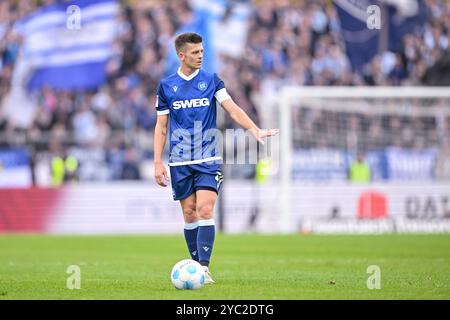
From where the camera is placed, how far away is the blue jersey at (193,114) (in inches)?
398

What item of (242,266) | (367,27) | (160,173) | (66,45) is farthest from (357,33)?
(160,173)

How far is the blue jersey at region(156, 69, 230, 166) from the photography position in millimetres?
10109

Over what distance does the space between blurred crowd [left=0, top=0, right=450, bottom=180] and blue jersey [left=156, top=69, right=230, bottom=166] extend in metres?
15.1

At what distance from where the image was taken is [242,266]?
42.4 ft

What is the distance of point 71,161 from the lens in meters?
25.5

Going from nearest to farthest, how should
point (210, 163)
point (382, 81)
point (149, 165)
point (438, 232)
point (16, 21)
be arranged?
point (210, 163) < point (438, 232) < point (149, 165) < point (16, 21) < point (382, 81)

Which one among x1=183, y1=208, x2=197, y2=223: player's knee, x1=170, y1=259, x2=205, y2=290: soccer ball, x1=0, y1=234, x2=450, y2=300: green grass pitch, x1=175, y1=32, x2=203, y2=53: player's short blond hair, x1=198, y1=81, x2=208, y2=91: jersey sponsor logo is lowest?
x1=0, y1=234, x2=450, y2=300: green grass pitch

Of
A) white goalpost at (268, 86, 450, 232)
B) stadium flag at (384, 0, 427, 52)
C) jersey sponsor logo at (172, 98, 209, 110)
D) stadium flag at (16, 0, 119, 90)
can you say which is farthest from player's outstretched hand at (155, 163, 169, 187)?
stadium flag at (384, 0, 427, 52)

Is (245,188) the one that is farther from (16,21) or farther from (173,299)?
(173,299)

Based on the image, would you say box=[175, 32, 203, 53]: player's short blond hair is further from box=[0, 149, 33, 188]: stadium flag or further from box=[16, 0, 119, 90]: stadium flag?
box=[16, 0, 119, 90]: stadium flag

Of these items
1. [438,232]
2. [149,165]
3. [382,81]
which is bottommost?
[438,232]

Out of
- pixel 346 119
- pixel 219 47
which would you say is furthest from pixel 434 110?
pixel 219 47

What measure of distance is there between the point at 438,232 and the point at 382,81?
7493 millimetres

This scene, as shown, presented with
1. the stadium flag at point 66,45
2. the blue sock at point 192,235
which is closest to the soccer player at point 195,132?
the blue sock at point 192,235
